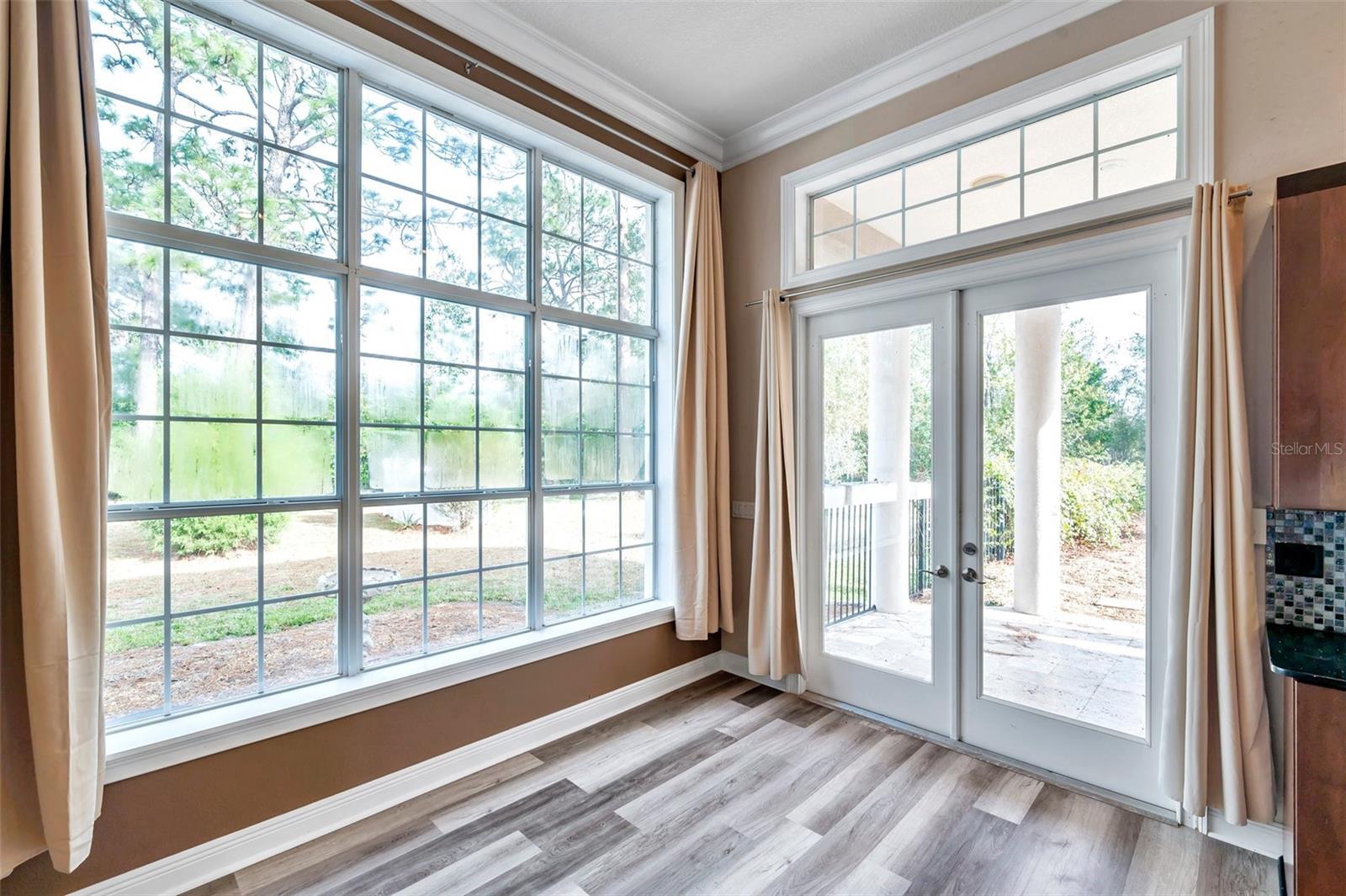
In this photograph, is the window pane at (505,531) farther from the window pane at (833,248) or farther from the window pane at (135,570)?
the window pane at (833,248)

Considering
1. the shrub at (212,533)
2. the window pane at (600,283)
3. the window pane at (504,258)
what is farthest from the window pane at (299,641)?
Result: the window pane at (600,283)

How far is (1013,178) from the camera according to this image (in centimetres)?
264

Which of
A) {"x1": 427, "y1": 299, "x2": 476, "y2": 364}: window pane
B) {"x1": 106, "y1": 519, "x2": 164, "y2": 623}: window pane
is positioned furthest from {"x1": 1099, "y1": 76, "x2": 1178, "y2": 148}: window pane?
{"x1": 106, "y1": 519, "x2": 164, "y2": 623}: window pane

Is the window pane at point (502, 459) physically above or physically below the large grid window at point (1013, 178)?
below

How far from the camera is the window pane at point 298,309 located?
2.14m

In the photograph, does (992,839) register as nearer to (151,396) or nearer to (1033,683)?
(1033,683)

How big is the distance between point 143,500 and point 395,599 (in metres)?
0.91

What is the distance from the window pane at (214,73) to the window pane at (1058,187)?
3.10 m

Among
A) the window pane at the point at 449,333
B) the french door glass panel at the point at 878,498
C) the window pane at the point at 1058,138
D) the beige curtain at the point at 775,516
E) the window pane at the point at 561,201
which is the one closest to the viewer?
the window pane at the point at 1058,138

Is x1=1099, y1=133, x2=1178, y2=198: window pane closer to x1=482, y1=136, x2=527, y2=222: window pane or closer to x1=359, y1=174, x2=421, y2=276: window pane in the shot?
x1=482, y1=136, x2=527, y2=222: window pane

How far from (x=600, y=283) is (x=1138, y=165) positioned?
7.97 ft

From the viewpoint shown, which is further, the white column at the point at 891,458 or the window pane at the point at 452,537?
the white column at the point at 891,458

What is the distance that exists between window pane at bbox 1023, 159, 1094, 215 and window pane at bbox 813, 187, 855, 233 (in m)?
0.86

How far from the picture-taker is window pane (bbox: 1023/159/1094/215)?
2439 millimetres
